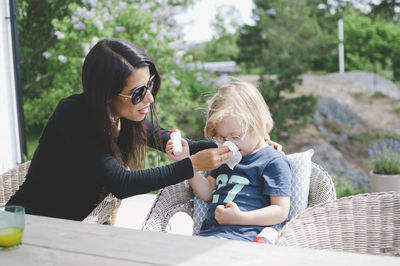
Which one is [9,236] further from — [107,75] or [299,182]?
[299,182]

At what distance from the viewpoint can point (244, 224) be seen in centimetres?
172

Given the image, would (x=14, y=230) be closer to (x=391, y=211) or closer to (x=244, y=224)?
(x=244, y=224)

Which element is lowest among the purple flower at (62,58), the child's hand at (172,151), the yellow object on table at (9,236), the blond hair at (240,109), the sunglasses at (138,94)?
the yellow object on table at (9,236)

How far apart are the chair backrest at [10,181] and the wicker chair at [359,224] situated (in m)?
1.48

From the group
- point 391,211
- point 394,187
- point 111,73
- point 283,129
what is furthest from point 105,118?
point 283,129

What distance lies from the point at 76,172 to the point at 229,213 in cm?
64

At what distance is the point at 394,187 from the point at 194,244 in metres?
3.15

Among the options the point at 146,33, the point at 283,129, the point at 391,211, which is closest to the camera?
the point at 391,211

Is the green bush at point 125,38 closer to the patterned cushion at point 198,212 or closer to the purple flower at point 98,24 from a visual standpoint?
the purple flower at point 98,24

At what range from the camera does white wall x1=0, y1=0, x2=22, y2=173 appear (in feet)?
12.9

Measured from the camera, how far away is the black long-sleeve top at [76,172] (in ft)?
5.32

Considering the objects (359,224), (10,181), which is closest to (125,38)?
(10,181)

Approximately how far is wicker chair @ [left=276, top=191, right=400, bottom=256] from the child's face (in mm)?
473

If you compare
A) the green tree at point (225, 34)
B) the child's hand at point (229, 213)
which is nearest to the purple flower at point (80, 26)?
the child's hand at point (229, 213)
